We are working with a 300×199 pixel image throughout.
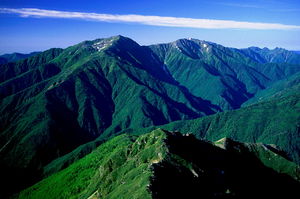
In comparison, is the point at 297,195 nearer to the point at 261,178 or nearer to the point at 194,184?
the point at 261,178

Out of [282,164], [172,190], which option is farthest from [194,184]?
[282,164]

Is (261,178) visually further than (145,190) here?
Yes

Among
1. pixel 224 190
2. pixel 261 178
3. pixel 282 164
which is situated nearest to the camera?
pixel 224 190

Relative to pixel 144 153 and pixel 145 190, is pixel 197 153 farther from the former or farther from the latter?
pixel 145 190

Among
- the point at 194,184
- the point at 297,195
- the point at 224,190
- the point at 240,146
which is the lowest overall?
the point at 297,195

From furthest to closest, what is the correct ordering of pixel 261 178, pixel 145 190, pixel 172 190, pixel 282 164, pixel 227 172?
pixel 282 164 < pixel 261 178 < pixel 227 172 < pixel 172 190 < pixel 145 190

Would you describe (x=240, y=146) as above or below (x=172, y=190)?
below

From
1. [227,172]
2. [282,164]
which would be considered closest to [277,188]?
[282,164]
